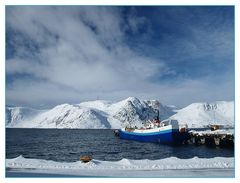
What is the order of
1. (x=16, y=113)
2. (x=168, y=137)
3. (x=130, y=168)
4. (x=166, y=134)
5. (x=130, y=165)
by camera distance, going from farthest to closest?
(x=166, y=134) → (x=168, y=137) → (x=16, y=113) → (x=130, y=165) → (x=130, y=168)

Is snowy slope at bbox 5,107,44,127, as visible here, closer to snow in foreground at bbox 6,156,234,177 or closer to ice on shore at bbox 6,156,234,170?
ice on shore at bbox 6,156,234,170

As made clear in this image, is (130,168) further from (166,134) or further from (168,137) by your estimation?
(166,134)

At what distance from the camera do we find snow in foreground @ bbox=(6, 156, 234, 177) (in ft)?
30.7

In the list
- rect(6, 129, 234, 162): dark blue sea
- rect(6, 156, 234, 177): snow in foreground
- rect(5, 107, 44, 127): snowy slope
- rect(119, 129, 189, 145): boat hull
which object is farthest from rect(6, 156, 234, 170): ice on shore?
rect(119, 129, 189, 145): boat hull

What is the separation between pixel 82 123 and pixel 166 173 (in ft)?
329

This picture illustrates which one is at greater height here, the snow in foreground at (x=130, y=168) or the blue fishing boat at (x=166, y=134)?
the snow in foreground at (x=130, y=168)

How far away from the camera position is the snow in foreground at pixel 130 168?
934 cm

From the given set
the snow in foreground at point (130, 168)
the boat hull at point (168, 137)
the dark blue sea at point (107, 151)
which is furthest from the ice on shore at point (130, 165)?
the boat hull at point (168, 137)

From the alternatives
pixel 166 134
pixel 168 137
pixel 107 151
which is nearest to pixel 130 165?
pixel 107 151

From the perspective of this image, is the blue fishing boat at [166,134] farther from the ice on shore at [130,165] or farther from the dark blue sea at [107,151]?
the ice on shore at [130,165]

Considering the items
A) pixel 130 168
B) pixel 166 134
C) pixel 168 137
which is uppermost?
pixel 130 168

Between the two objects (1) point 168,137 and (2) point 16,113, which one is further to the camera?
(1) point 168,137

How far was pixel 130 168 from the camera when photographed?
10078mm
